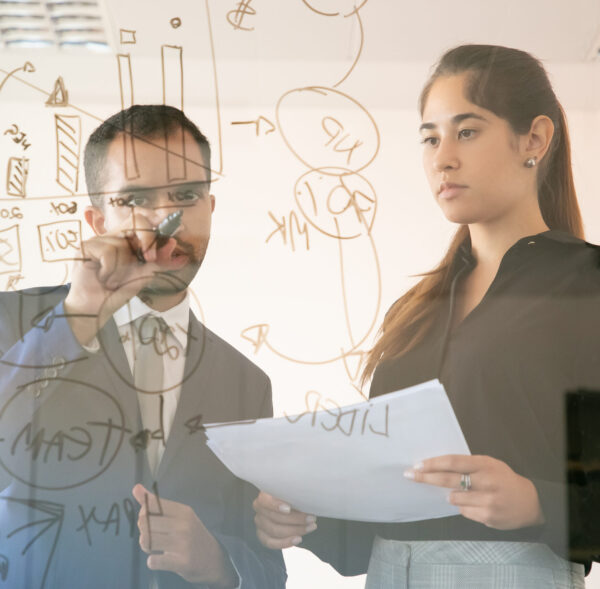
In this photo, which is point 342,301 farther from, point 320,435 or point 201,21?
point 201,21

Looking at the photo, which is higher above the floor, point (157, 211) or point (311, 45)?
point (311, 45)

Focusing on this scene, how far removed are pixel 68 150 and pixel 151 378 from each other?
317 mm

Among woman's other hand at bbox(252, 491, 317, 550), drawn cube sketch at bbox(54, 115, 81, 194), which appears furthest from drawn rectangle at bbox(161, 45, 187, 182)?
woman's other hand at bbox(252, 491, 317, 550)

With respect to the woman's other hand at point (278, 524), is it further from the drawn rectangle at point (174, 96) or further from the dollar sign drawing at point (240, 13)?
the dollar sign drawing at point (240, 13)

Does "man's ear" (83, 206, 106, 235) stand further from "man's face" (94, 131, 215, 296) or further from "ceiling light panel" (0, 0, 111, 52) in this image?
"ceiling light panel" (0, 0, 111, 52)

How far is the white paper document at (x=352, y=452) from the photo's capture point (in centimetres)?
93

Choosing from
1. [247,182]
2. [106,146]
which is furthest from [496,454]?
[106,146]

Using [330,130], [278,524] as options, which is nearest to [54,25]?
[330,130]

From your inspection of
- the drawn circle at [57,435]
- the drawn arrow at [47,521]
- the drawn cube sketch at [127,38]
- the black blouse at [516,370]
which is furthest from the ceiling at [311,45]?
the drawn arrow at [47,521]

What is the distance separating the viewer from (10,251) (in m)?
1.02

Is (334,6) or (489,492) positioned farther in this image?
(334,6)

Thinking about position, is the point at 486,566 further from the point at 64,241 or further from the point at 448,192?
the point at 64,241

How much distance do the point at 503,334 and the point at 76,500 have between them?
58cm

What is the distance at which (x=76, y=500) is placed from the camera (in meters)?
0.98
